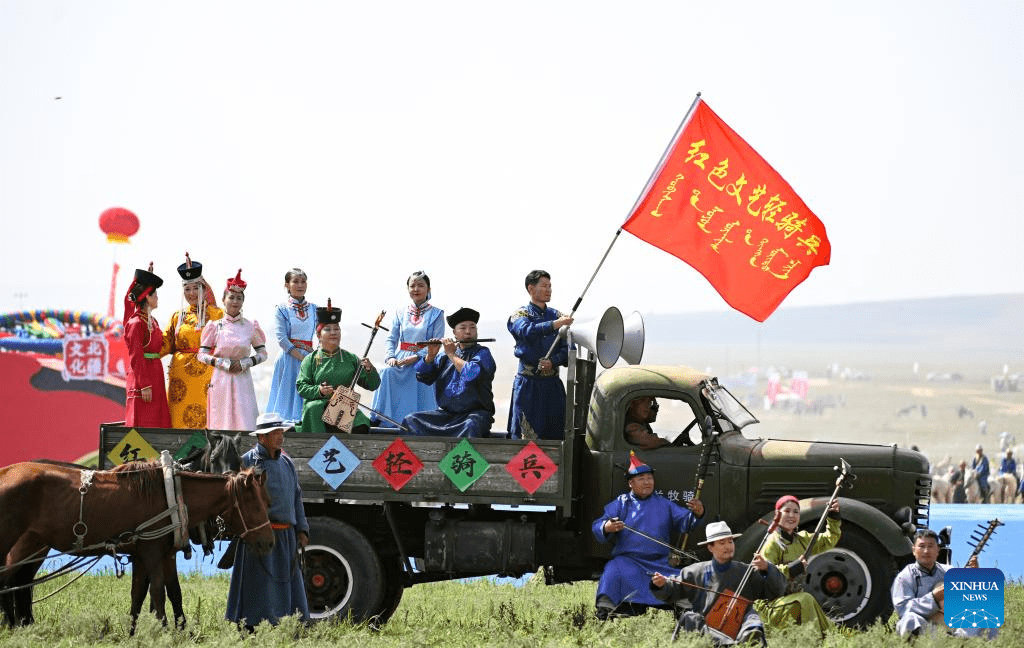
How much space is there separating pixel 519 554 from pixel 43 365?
28.6 m

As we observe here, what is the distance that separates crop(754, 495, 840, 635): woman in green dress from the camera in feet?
30.7

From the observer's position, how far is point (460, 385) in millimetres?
11188

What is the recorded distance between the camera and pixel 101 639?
9.86 m

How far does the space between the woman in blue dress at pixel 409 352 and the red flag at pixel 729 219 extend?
2188 mm

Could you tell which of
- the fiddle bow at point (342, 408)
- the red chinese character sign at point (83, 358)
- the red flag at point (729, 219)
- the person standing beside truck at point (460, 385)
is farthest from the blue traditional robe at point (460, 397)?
the red chinese character sign at point (83, 358)

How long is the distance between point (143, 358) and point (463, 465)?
3311 mm

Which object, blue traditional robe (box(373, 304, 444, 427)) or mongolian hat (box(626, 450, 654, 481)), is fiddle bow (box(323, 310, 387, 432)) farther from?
mongolian hat (box(626, 450, 654, 481))

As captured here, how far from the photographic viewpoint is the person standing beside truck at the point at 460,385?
36.7 feet

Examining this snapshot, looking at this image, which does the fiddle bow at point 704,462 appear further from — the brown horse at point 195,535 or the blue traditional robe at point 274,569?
the brown horse at point 195,535

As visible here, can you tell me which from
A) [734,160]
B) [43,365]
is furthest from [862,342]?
[734,160]

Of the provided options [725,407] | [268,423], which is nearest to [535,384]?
[725,407]

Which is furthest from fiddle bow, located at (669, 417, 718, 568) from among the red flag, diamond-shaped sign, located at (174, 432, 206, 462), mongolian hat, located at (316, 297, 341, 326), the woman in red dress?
the woman in red dress

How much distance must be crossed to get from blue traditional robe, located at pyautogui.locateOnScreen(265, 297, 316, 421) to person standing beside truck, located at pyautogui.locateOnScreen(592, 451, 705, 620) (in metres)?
3.85

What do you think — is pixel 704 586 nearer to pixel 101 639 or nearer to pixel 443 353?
pixel 443 353
